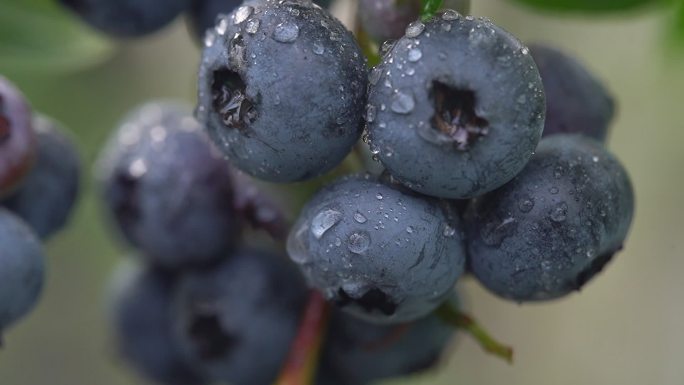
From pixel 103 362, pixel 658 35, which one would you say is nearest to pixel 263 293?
pixel 658 35

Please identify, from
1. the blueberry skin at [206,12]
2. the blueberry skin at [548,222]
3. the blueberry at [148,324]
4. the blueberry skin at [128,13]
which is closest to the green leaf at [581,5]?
the blueberry skin at [206,12]

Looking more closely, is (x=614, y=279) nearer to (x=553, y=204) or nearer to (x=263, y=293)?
(x=263, y=293)

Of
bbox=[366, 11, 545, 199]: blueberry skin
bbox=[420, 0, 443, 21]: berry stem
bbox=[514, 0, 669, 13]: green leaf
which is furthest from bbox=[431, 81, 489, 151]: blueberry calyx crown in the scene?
bbox=[514, 0, 669, 13]: green leaf

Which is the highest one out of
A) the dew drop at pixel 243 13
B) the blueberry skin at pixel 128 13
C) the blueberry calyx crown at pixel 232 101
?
the dew drop at pixel 243 13

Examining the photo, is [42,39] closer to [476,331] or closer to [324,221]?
[324,221]

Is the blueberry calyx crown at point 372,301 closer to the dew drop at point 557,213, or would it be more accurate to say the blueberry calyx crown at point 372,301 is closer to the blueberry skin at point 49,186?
the dew drop at point 557,213
